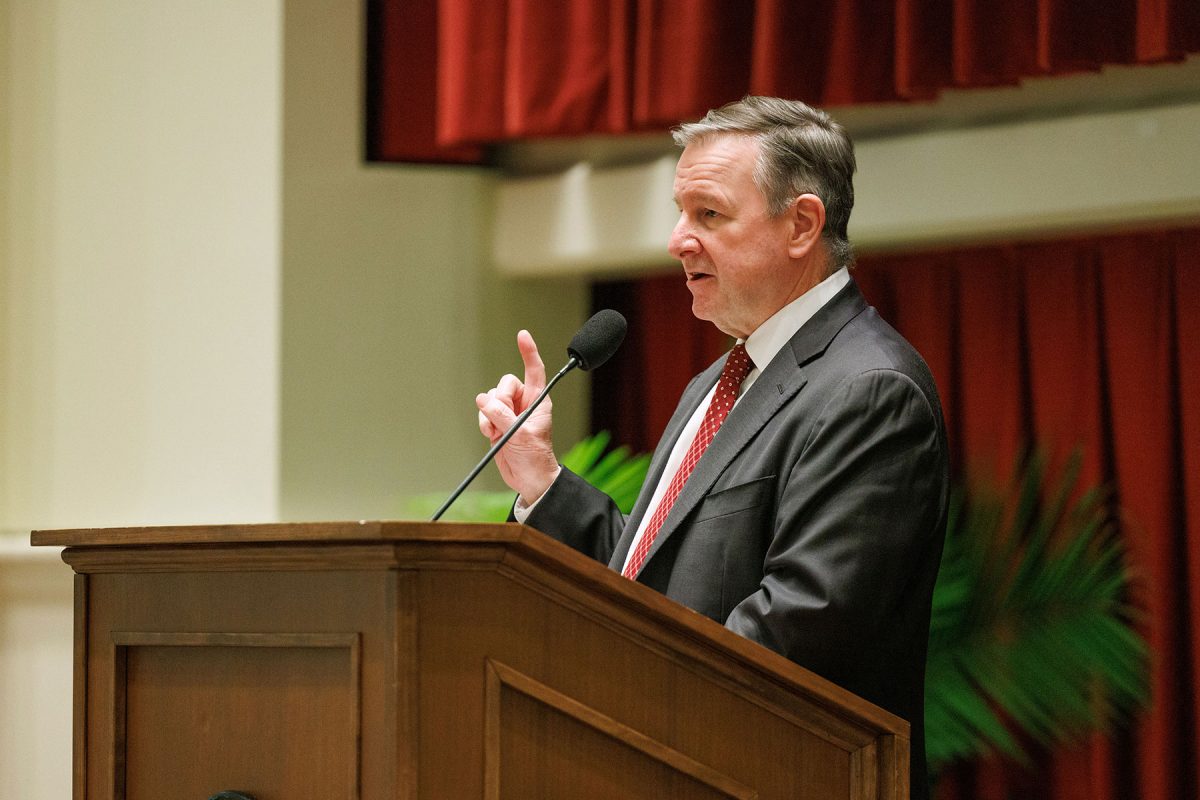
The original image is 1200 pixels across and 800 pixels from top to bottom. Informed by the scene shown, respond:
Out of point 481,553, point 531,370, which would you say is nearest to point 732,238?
point 531,370

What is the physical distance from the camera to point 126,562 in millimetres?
1411

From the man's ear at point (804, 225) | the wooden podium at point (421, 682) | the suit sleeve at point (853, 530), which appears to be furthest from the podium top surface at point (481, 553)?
the man's ear at point (804, 225)

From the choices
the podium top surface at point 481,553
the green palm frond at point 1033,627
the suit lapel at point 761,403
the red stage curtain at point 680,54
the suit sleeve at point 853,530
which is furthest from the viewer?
the green palm frond at point 1033,627

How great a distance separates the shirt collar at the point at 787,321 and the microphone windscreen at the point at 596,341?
18cm

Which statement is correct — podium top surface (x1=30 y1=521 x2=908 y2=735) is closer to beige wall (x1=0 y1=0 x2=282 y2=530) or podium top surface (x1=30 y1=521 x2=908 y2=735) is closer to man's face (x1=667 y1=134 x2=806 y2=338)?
man's face (x1=667 y1=134 x2=806 y2=338)

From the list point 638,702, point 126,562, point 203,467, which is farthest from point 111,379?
point 638,702

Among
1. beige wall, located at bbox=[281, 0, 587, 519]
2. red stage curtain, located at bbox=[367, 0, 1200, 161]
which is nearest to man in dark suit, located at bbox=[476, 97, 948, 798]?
red stage curtain, located at bbox=[367, 0, 1200, 161]

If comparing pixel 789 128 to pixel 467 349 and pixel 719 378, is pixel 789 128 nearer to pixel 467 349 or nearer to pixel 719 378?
pixel 719 378

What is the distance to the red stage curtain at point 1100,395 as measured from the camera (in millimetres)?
3158

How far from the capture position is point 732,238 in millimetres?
2014

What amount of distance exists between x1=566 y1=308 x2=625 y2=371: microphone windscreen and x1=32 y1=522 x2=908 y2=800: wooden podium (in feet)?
2.22

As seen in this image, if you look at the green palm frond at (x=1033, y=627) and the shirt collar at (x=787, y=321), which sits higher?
the shirt collar at (x=787, y=321)

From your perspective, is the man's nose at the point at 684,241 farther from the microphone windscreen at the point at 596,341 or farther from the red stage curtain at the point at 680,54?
the red stage curtain at the point at 680,54

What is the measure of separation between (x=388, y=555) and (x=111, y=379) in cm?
288
